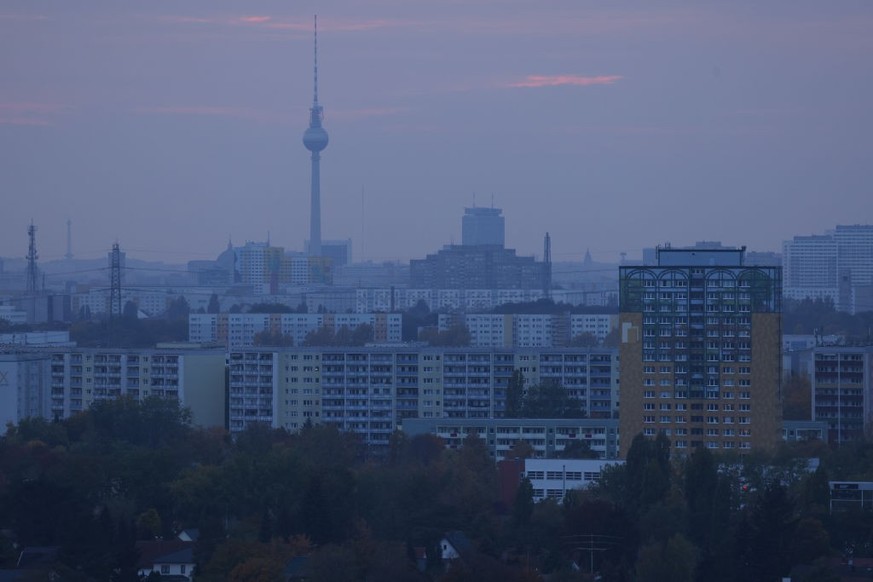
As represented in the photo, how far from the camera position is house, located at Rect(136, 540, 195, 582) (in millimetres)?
9086

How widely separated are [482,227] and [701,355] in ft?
160

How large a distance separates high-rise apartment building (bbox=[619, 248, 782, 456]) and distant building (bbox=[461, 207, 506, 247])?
4835 centimetres

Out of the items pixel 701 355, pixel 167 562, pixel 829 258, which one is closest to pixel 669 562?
pixel 167 562

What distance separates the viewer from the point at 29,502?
988 centimetres

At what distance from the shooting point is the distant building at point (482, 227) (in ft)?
201

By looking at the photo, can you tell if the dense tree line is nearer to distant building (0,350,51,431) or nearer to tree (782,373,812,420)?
tree (782,373,812,420)

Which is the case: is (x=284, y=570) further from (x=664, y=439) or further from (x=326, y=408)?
(x=326, y=408)

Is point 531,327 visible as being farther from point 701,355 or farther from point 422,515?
point 422,515

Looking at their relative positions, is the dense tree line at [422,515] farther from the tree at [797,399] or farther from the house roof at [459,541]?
the tree at [797,399]

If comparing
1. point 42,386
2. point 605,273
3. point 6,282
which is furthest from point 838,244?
point 42,386

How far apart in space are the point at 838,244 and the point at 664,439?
38.0m

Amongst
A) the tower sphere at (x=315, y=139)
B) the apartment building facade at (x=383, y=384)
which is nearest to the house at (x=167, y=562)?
the apartment building facade at (x=383, y=384)

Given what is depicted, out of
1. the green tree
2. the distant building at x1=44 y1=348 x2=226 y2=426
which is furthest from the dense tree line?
the distant building at x1=44 y1=348 x2=226 y2=426

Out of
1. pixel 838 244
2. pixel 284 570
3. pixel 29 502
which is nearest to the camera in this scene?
pixel 284 570
